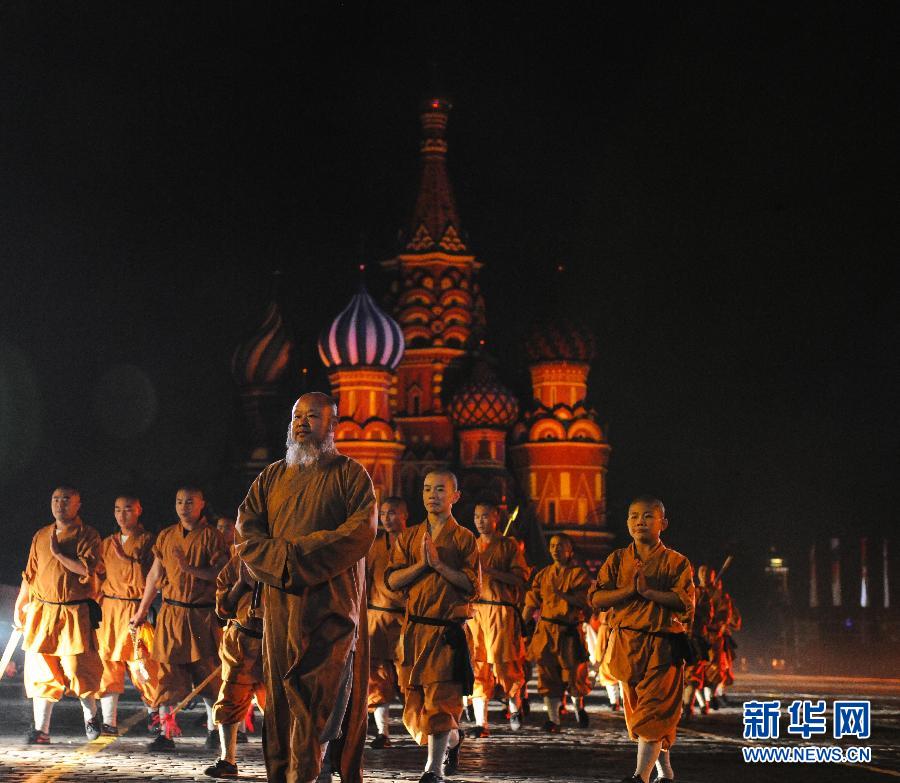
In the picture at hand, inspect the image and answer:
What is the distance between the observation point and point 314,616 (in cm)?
775

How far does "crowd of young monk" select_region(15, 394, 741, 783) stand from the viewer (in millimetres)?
7762

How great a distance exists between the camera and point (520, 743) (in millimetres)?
12961

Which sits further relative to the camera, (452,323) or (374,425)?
(452,323)

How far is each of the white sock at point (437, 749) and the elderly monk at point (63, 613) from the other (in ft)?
11.2

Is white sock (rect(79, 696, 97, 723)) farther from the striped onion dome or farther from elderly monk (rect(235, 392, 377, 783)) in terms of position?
the striped onion dome

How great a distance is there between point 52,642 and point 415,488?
5744cm

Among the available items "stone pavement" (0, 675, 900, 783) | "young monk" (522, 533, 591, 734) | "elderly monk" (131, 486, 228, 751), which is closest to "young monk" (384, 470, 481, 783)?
"stone pavement" (0, 675, 900, 783)

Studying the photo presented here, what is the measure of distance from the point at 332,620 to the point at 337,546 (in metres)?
0.34

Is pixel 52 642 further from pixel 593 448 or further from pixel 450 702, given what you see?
pixel 593 448

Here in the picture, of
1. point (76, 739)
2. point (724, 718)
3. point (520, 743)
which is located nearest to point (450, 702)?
point (520, 743)

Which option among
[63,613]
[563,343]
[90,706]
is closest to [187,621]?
[63,613]

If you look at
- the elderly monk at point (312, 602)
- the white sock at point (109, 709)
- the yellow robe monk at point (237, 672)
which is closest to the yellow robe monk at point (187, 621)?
the white sock at point (109, 709)

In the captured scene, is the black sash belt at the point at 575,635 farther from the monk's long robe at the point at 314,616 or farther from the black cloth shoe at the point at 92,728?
the monk's long robe at the point at 314,616

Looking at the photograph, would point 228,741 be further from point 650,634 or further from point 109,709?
point 109,709
